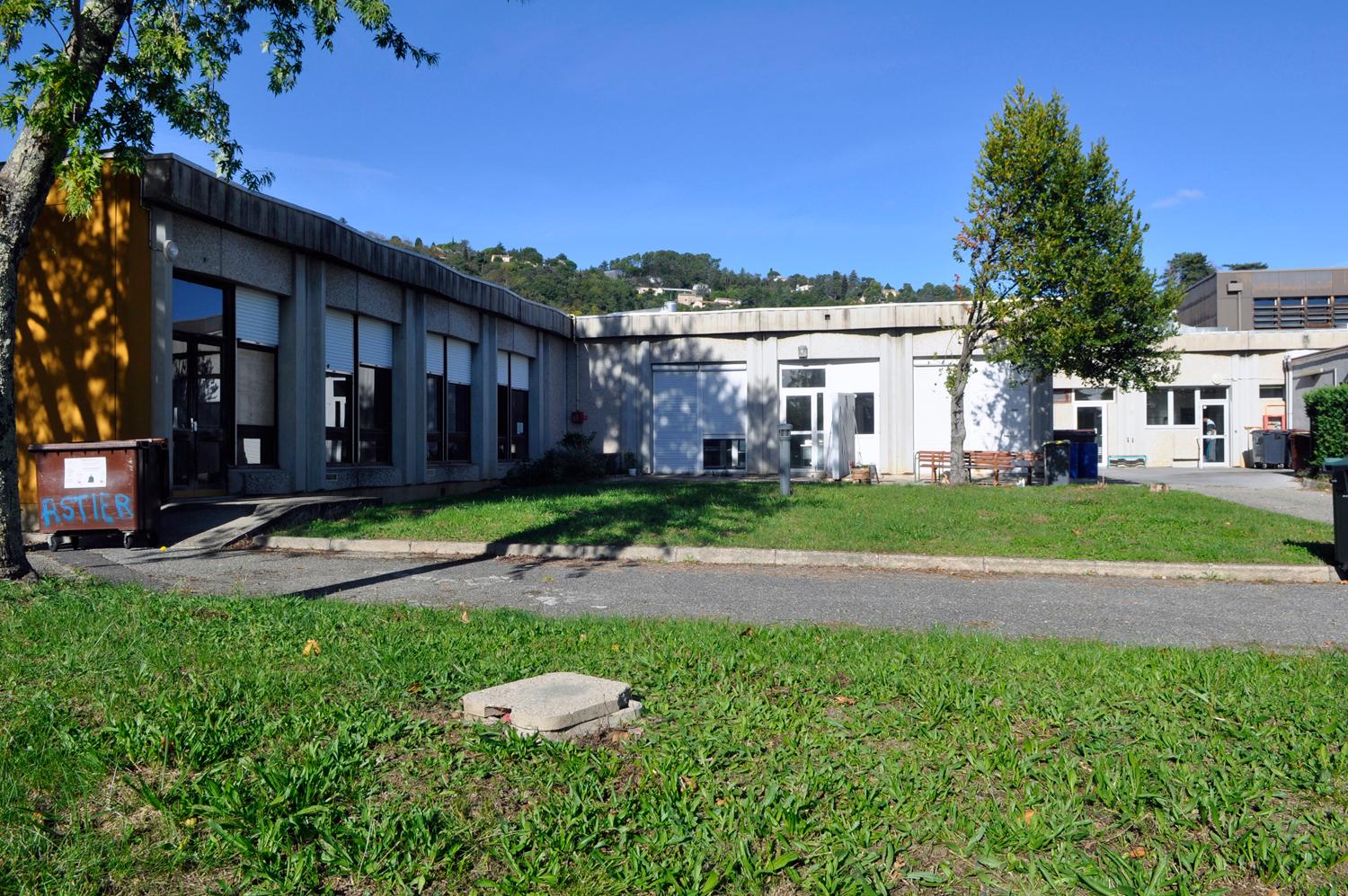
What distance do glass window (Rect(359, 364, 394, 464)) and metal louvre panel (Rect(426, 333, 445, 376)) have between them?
1537 millimetres

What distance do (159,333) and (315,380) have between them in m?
3.62

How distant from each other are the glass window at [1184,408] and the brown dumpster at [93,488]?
31219 millimetres

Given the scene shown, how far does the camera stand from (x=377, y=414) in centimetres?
1847

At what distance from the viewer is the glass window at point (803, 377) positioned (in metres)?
26.3

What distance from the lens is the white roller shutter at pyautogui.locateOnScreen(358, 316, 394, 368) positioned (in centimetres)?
1808

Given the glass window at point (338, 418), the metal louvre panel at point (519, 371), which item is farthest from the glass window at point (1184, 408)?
the glass window at point (338, 418)

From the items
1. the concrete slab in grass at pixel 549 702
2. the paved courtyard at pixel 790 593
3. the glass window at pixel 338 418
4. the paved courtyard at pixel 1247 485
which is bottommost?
the paved courtyard at pixel 790 593

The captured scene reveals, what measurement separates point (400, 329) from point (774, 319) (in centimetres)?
1108

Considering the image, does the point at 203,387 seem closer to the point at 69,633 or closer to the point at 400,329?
the point at 400,329

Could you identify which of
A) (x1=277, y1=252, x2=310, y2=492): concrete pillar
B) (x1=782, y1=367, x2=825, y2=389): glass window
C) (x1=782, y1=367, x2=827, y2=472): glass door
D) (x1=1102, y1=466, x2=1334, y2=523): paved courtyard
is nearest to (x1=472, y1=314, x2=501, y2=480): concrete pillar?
(x1=277, y1=252, x2=310, y2=492): concrete pillar

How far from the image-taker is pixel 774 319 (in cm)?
2619

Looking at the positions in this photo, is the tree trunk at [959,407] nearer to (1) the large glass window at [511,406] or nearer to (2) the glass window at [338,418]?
(1) the large glass window at [511,406]

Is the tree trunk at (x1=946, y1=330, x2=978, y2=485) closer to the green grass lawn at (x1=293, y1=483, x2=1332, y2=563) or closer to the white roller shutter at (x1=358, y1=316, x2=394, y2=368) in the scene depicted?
the green grass lawn at (x1=293, y1=483, x2=1332, y2=563)

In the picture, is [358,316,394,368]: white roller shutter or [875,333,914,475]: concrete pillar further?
[875,333,914,475]: concrete pillar
